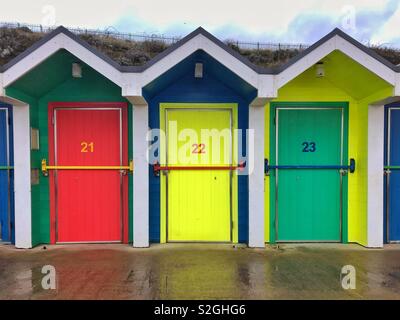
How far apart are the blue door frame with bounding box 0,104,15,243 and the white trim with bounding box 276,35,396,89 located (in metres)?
4.12

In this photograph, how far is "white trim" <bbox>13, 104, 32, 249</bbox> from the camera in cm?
408

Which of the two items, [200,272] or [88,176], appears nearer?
[200,272]

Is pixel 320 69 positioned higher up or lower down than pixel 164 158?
higher up

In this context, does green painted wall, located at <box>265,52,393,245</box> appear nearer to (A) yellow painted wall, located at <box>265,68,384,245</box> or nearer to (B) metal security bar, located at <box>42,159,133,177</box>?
(A) yellow painted wall, located at <box>265,68,384,245</box>

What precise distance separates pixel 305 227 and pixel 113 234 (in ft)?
9.94

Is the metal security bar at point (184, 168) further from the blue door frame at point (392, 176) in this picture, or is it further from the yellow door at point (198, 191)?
the blue door frame at point (392, 176)

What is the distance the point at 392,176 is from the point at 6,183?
6058 mm

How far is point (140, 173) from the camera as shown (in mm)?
4164

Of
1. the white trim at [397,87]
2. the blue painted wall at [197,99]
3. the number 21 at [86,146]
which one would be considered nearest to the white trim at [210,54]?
the blue painted wall at [197,99]

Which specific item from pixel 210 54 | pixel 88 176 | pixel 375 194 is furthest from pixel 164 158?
pixel 375 194

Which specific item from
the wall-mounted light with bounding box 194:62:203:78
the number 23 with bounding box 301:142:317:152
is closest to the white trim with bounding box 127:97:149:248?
the wall-mounted light with bounding box 194:62:203:78

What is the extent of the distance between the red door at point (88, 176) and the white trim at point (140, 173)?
33 centimetres

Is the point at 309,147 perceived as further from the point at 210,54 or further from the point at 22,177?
the point at 22,177

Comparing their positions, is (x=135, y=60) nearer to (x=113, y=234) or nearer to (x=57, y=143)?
(x=57, y=143)
